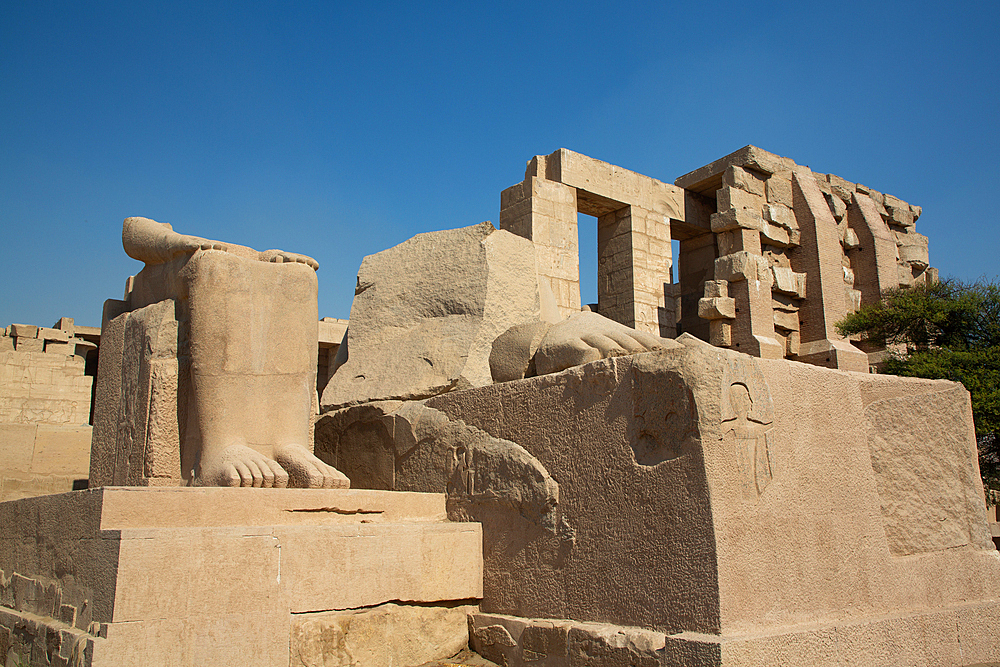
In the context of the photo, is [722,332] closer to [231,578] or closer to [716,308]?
[716,308]

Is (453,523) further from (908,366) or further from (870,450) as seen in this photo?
(908,366)

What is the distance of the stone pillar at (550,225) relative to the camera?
7148mm

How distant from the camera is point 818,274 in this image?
9.81 m

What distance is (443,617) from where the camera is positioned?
295cm

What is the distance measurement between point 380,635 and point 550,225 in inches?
202

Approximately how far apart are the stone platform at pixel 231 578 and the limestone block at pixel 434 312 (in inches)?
38.5

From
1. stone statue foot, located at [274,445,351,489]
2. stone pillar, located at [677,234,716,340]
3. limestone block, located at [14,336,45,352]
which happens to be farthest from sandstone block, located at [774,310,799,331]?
limestone block, located at [14,336,45,352]

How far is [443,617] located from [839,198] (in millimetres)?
9507

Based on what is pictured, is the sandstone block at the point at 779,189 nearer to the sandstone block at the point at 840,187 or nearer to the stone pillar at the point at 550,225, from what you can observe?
the sandstone block at the point at 840,187

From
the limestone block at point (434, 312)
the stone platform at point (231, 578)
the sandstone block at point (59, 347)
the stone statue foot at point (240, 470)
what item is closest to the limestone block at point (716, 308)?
the limestone block at point (434, 312)

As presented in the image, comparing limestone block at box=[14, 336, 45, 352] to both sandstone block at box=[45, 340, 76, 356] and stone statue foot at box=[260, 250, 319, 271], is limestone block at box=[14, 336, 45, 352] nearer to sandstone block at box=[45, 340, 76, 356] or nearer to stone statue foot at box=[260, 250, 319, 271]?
sandstone block at box=[45, 340, 76, 356]

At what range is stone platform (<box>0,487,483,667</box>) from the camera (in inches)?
89.5

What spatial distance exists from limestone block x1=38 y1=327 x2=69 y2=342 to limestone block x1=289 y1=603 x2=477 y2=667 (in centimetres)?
901

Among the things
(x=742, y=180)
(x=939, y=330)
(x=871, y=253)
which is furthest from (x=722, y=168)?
(x=939, y=330)
